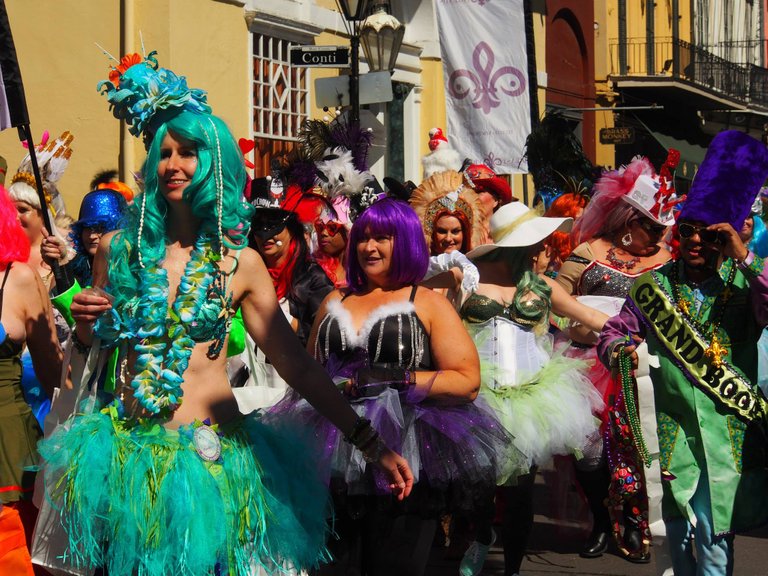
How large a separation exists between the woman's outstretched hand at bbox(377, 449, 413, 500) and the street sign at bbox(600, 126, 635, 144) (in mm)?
22250

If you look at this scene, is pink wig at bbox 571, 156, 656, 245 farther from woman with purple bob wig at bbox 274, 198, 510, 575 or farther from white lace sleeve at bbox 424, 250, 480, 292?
woman with purple bob wig at bbox 274, 198, 510, 575

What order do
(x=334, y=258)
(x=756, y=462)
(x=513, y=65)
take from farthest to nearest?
1. (x=513, y=65)
2. (x=334, y=258)
3. (x=756, y=462)

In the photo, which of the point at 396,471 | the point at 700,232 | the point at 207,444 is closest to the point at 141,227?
the point at 207,444

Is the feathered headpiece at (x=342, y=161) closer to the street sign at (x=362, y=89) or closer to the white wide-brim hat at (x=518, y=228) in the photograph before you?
the street sign at (x=362, y=89)

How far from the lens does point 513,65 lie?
1079 cm

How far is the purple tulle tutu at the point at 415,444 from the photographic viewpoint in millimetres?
4785

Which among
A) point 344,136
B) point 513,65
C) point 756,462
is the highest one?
point 513,65

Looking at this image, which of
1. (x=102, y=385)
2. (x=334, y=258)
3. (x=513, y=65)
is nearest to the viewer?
(x=102, y=385)

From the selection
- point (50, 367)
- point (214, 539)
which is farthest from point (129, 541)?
point (50, 367)

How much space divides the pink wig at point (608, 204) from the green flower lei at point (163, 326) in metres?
4.69

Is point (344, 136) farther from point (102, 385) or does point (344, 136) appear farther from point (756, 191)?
point (102, 385)

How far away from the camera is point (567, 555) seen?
7344 millimetres

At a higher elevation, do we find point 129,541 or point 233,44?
point 233,44

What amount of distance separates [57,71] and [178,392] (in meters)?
8.57
